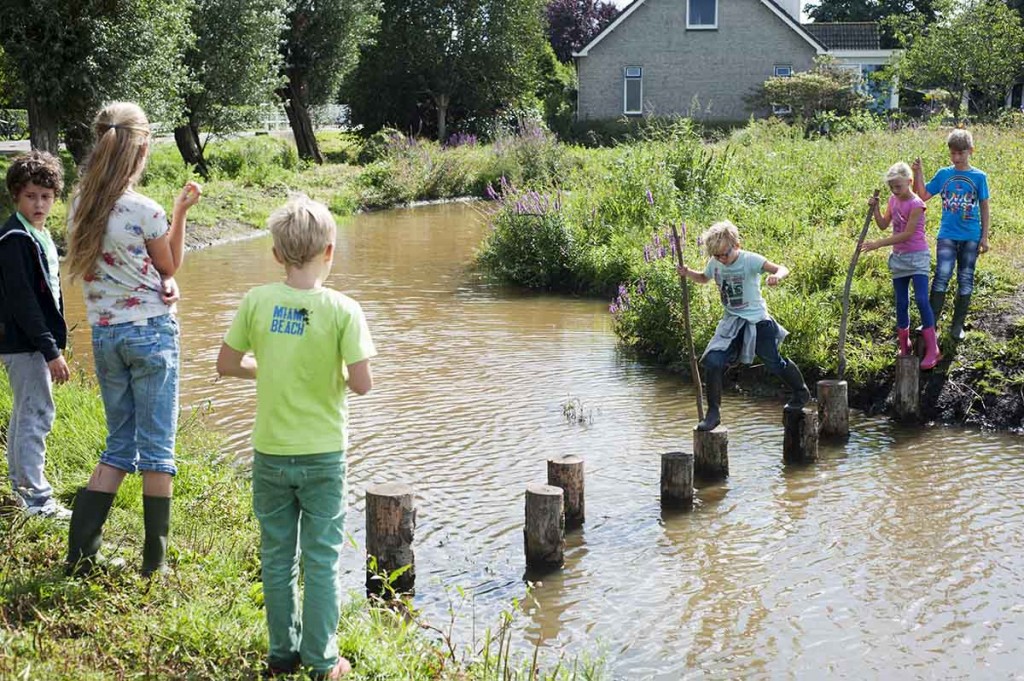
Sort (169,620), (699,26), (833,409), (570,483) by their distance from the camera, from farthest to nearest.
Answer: (699,26) → (833,409) → (570,483) → (169,620)

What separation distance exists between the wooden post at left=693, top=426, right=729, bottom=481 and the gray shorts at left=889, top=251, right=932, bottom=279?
279 centimetres

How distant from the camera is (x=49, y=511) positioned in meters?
5.88

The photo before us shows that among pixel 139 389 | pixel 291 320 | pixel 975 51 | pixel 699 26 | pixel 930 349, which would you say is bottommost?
pixel 930 349

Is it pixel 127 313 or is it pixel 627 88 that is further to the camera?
pixel 627 88

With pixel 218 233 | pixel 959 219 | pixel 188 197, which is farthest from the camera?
pixel 218 233

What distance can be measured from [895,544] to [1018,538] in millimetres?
830

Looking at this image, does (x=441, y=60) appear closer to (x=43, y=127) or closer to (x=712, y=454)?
(x=43, y=127)

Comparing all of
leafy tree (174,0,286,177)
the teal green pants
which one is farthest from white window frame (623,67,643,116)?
the teal green pants

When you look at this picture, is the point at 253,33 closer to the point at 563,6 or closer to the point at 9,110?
the point at 9,110

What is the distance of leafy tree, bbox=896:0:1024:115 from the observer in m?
37.0

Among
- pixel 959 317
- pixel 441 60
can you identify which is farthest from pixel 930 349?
pixel 441 60

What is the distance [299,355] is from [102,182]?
1.47 metres

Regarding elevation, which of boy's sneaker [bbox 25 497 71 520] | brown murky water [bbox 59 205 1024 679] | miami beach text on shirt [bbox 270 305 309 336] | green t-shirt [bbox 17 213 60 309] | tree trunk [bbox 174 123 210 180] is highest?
tree trunk [bbox 174 123 210 180]

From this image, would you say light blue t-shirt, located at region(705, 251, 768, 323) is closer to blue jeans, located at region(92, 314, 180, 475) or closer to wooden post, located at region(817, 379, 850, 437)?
wooden post, located at region(817, 379, 850, 437)
